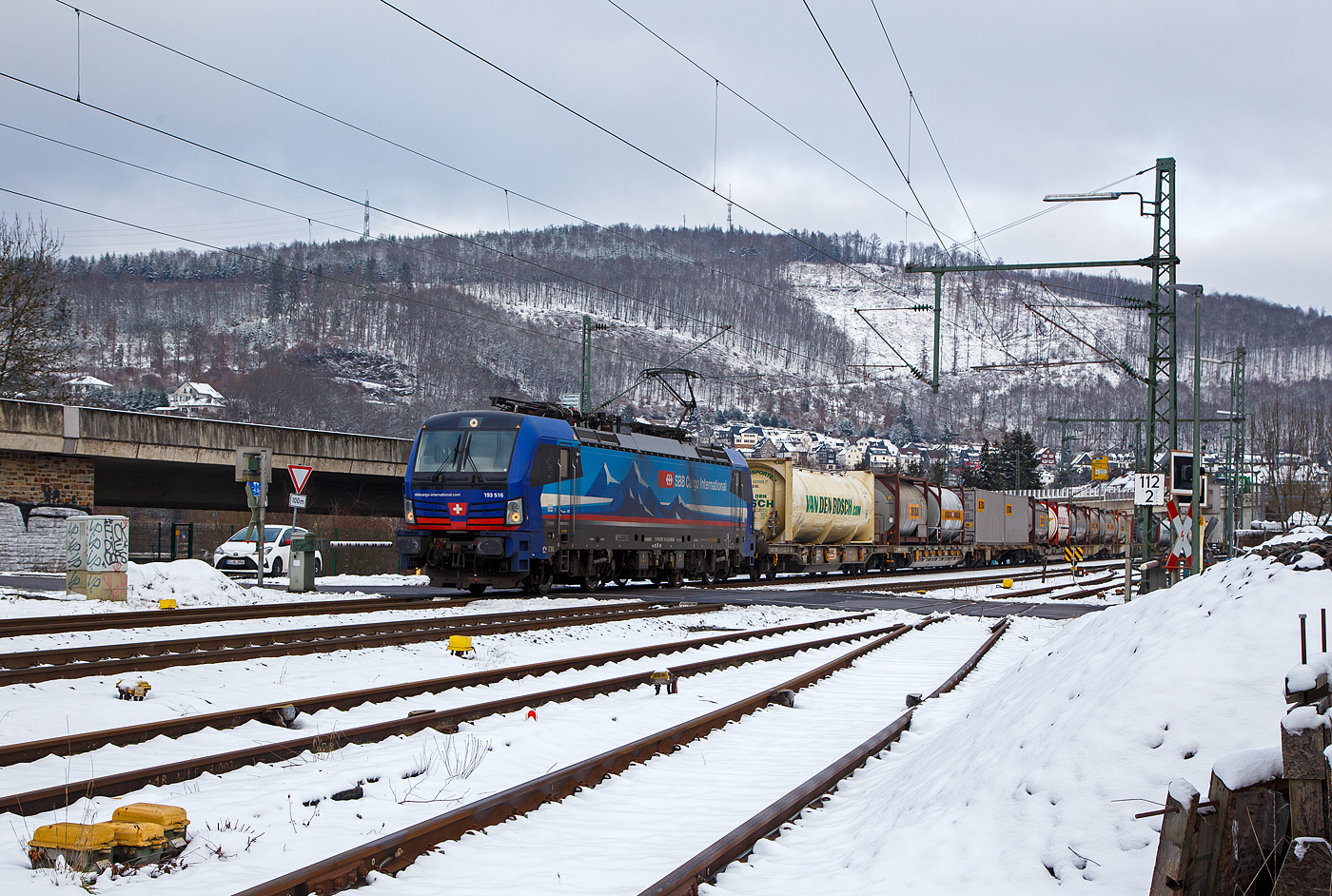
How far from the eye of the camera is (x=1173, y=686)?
4621 millimetres

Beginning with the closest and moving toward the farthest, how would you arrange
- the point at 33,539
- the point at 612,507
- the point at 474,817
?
the point at 474,817 → the point at 612,507 → the point at 33,539

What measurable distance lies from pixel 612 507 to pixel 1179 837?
19.2 metres

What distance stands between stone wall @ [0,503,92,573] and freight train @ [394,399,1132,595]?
Result: 11.6 meters

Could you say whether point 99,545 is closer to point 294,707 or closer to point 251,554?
point 251,554

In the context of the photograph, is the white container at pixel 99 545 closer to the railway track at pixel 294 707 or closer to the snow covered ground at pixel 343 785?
the railway track at pixel 294 707

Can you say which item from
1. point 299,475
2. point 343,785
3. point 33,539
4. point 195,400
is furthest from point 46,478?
point 195,400

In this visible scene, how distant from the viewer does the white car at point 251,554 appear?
96.2 ft

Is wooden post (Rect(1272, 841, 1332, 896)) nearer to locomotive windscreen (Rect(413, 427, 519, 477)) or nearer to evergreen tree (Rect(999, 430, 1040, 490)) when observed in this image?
locomotive windscreen (Rect(413, 427, 519, 477))

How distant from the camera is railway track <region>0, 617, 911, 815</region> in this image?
18.6 ft

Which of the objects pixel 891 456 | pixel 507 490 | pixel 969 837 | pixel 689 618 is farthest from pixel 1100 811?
pixel 891 456

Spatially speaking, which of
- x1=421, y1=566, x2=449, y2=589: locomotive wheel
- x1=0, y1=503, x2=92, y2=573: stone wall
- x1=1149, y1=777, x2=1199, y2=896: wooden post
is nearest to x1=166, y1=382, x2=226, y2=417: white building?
x1=0, y1=503, x2=92, y2=573: stone wall

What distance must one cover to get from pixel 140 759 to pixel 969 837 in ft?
17.2

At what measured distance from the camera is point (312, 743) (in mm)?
7234

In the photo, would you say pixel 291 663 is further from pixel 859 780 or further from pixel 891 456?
pixel 891 456
